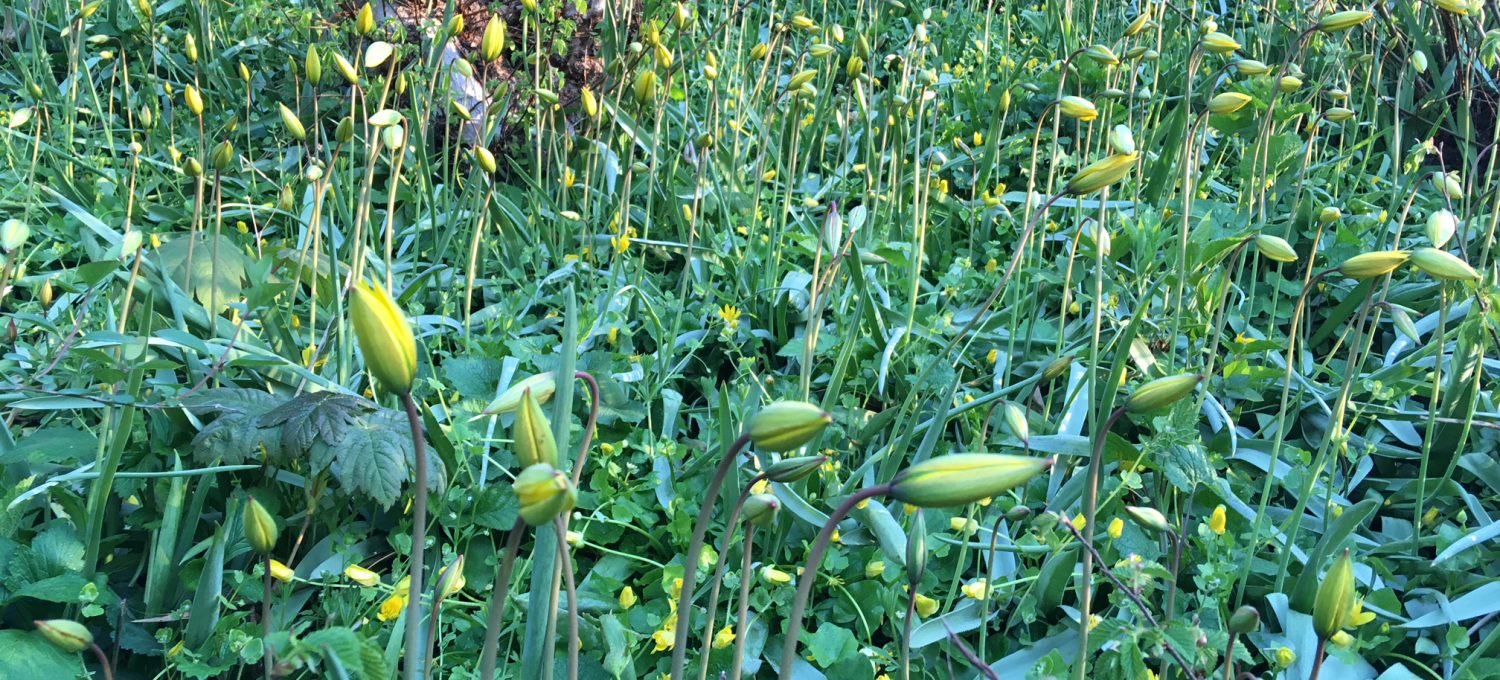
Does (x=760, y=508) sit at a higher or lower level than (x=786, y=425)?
lower

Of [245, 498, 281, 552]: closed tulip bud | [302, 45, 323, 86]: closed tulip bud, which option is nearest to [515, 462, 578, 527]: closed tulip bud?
[245, 498, 281, 552]: closed tulip bud

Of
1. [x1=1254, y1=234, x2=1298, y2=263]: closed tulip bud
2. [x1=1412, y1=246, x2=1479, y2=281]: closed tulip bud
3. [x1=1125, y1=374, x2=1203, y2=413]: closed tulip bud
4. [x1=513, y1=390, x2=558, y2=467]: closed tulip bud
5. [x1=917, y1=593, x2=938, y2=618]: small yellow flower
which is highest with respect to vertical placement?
[x1=513, y1=390, x2=558, y2=467]: closed tulip bud

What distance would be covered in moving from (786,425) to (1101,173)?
2.25 feet

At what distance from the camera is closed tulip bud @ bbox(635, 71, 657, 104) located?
2029 millimetres

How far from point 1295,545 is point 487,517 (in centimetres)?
111

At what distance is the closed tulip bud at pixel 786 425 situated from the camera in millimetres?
709

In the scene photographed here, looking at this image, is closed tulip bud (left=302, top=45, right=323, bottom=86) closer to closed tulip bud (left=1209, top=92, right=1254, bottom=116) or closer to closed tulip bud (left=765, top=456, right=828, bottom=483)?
closed tulip bud (left=765, top=456, right=828, bottom=483)

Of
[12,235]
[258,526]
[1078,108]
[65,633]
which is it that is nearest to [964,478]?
[258,526]

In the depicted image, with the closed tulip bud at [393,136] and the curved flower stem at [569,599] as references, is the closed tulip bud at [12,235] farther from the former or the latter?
the curved flower stem at [569,599]

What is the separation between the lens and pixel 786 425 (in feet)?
2.36

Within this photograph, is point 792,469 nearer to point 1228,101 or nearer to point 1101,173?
point 1101,173

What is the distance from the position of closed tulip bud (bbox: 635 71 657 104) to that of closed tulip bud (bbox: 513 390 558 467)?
1.41 m

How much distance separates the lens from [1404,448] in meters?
1.70

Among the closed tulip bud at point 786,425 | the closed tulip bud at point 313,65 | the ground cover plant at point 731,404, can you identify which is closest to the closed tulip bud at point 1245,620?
the ground cover plant at point 731,404
